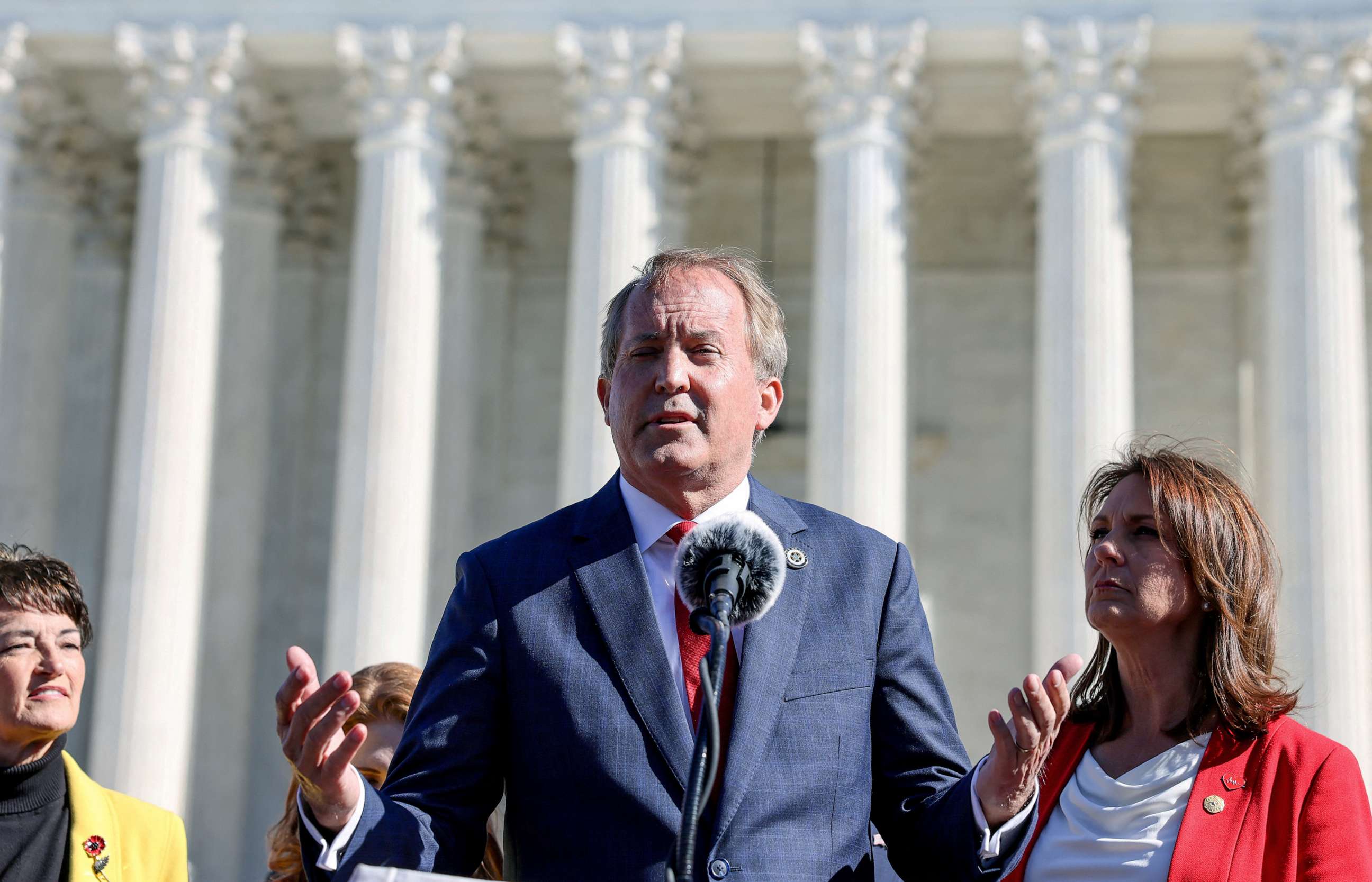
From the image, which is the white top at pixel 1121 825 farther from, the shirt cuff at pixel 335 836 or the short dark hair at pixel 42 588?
the short dark hair at pixel 42 588

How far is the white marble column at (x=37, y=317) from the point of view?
31.5 meters

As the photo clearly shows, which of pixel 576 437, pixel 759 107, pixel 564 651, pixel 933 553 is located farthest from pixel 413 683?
pixel 933 553

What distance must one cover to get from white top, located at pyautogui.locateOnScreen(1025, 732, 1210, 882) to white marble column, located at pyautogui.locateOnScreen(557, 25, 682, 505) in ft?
68.6

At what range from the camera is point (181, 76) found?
29.6 meters

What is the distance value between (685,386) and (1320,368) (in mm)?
22543

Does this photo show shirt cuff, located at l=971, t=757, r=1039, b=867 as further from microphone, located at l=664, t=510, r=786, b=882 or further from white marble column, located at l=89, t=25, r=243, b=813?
white marble column, located at l=89, t=25, r=243, b=813

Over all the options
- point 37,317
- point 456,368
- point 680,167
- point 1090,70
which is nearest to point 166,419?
point 37,317

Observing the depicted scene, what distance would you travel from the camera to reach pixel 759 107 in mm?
31750

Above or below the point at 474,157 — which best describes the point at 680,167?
below

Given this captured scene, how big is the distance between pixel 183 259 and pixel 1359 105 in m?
20.0

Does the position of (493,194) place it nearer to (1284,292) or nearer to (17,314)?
(17,314)

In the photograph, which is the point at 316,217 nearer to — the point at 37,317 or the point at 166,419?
the point at 37,317

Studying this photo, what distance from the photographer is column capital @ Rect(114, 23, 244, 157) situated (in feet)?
96.9

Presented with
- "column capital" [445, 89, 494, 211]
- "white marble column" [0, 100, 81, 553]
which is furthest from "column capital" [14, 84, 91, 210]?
"column capital" [445, 89, 494, 211]
